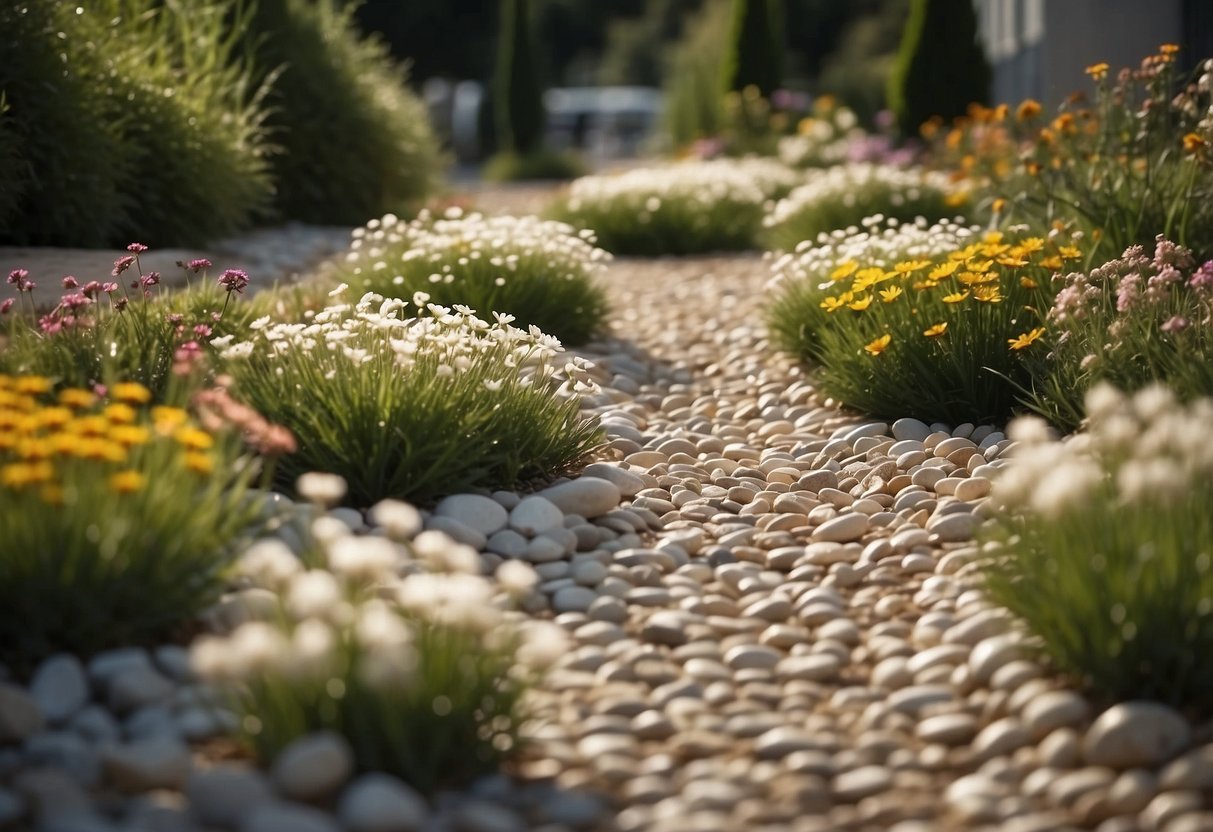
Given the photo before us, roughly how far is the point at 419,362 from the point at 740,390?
2.15 metres

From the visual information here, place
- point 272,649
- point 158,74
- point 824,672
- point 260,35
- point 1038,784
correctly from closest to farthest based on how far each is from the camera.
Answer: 1. point 272,649
2. point 1038,784
3. point 824,672
4. point 158,74
5. point 260,35

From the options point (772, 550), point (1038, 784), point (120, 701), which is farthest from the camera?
point (772, 550)

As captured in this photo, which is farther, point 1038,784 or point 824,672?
point 824,672

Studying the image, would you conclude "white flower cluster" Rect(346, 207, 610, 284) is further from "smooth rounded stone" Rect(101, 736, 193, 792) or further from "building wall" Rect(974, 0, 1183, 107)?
"building wall" Rect(974, 0, 1183, 107)

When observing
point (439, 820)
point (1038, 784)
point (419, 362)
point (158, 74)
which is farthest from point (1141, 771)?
point (158, 74)

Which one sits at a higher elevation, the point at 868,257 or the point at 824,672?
the point at 868,257

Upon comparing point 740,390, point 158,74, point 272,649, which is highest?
point 158,74

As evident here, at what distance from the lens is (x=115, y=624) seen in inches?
112

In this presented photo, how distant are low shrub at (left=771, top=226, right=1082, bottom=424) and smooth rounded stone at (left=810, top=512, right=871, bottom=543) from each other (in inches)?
34.0


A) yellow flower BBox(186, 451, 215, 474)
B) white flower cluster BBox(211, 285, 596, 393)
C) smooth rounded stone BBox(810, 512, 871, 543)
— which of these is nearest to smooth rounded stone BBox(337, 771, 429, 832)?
yellow flower BBox(186, 451, 215, 474)

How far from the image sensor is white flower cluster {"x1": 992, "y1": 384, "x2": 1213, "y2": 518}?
2602 millimetres

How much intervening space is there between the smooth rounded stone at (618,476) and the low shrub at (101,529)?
4.88ft

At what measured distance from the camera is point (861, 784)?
2.54 metres

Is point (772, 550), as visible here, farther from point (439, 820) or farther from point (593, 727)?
point (439, 820)
